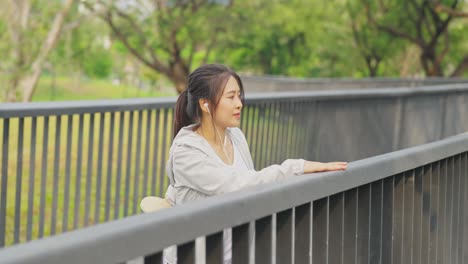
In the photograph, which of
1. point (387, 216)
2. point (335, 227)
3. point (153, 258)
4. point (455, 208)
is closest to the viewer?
point (153, 258)

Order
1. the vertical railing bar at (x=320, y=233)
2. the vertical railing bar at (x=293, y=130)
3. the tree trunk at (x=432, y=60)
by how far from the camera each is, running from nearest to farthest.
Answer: the vertical railing bar at (x=320, y=233) → the vertical railing bar at (x=293, y=130) → the tree trunk at (x=432, y=60)

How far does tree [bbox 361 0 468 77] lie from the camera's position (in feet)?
113

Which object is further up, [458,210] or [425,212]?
[425,212]

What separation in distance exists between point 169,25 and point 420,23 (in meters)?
11.3

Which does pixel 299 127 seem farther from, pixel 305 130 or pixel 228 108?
pixel 228 108

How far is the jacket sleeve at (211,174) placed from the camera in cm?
393

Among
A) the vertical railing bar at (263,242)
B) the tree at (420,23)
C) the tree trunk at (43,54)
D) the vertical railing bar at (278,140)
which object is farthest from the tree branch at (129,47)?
the vertical railing bar at (263,242)

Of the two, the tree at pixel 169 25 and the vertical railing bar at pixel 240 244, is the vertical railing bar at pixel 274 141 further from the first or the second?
the tree at pixel 169 25

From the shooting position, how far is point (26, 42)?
38750 millimetres

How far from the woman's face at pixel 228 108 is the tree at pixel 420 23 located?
2927 centimetres

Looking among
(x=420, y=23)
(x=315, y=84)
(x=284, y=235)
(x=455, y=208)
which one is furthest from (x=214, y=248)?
(x=420, y=23)

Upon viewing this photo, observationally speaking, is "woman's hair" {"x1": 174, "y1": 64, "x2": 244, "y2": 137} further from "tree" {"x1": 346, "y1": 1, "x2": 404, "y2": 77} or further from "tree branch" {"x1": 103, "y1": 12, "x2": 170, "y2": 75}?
"tree branch" {"x1": 103, "y1": 12, "x2": 170, "y2": 75}

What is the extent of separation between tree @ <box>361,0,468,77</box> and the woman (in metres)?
29.2

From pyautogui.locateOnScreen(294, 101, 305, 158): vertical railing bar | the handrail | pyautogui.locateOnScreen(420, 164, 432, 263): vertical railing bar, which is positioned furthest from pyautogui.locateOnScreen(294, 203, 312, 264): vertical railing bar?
pyautogui.locateOnScreen(294, 101, 305, 158): vertical railing bar
